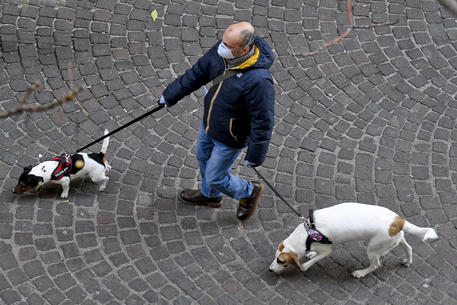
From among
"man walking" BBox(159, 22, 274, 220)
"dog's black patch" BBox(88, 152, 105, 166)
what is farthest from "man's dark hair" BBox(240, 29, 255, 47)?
"dog's black patch" BBox(88, 152, 105, 166)

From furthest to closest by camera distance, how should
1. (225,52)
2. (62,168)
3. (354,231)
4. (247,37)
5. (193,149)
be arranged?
(193,149), (62,168), (354,231), (225,52), (247,37)

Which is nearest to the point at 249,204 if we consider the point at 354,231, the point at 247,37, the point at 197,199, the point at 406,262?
the point at 197,199

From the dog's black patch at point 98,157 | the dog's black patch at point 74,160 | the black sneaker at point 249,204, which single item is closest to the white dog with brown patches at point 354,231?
the black sneaker at point 249,204

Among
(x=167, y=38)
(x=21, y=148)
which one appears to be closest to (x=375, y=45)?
(x=167, y=38)

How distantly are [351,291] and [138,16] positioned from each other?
483cm

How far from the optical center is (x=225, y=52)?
17.7ft

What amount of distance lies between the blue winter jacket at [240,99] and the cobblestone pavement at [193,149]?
1.30 m

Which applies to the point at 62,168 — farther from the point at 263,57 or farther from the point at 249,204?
the point at 263,57

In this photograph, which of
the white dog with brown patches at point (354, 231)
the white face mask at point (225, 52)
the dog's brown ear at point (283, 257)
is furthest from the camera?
the dog's brown ear at point (283, 257)

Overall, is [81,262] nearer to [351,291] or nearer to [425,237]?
[351,291]

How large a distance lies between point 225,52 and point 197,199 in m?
2.05

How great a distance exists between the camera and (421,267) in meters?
6.35

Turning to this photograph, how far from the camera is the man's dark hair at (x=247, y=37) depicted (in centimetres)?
526

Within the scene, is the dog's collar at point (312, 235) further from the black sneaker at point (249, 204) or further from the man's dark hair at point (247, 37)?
the man's dark hair at point (247, 37)
